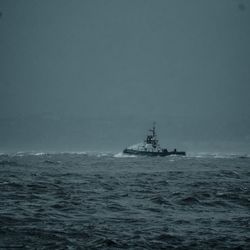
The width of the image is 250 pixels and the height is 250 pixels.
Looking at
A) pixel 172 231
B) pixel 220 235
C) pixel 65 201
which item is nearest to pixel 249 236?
pixel 220 235

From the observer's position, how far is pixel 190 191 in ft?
96.4

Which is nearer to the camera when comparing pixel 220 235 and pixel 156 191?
pixel 220 235

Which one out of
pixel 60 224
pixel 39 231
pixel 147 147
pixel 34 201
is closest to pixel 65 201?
pixel 34 201

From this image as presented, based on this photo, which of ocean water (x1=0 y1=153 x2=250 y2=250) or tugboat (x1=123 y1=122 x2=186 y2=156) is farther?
tugboat (x1=123 y1=122 x2=186 y2=156)

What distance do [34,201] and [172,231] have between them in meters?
9.83

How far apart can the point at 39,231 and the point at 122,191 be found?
Answer: 48.0ft

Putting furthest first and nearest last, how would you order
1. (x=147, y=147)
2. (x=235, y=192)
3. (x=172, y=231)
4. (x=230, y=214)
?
(x=147, y=147), (x=235, y=192), (x=230, y=214), (x=172, y=231)

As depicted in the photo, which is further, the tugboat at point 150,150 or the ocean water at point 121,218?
the tugboat at point 150,150

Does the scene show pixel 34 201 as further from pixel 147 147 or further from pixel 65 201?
pixel 147 147

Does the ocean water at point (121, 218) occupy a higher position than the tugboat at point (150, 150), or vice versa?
the tugboat at point (150, 150)

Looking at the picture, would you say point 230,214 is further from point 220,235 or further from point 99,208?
point 99,208

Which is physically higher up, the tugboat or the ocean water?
the tugboat

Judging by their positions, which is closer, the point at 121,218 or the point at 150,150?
the point at 121,218

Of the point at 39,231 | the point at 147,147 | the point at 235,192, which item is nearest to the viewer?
the point at 39,231
